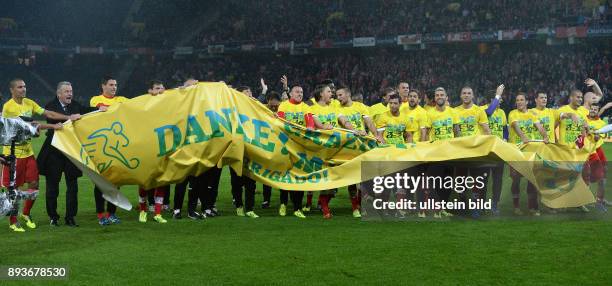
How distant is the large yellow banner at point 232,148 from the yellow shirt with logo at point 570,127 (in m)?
0.91

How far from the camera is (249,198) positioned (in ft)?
38.8

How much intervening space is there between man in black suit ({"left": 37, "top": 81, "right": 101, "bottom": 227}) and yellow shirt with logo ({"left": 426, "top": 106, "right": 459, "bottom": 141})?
516 centimetres

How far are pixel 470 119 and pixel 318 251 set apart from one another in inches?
160

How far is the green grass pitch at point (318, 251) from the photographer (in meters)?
7.30

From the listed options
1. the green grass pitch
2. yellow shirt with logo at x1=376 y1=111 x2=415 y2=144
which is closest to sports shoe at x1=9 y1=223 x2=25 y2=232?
the green grass pitch

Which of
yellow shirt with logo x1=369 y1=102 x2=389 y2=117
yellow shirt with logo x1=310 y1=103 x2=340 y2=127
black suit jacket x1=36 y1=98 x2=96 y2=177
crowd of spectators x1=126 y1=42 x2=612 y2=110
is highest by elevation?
crowd of spectators x1=126 y1=42 x2=612 y2=110

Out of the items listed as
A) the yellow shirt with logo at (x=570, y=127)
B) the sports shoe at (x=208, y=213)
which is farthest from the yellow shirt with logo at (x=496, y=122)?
the sports shoe at (x=208, y=213)

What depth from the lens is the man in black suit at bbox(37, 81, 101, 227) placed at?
33.7 feet

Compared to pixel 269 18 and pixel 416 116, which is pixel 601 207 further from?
pixel 269 18

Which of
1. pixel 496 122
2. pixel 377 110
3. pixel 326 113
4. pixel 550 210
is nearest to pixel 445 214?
pixel 550 210

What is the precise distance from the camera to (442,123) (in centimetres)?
1134

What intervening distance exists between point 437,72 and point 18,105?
30313mm

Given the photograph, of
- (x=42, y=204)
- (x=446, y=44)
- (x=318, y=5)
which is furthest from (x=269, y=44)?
(x=42, y=204)

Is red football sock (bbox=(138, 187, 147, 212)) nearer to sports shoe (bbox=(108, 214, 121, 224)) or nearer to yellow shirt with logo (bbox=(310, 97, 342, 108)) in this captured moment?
sports shoe (bbox=(108, 214, 121, 224))
